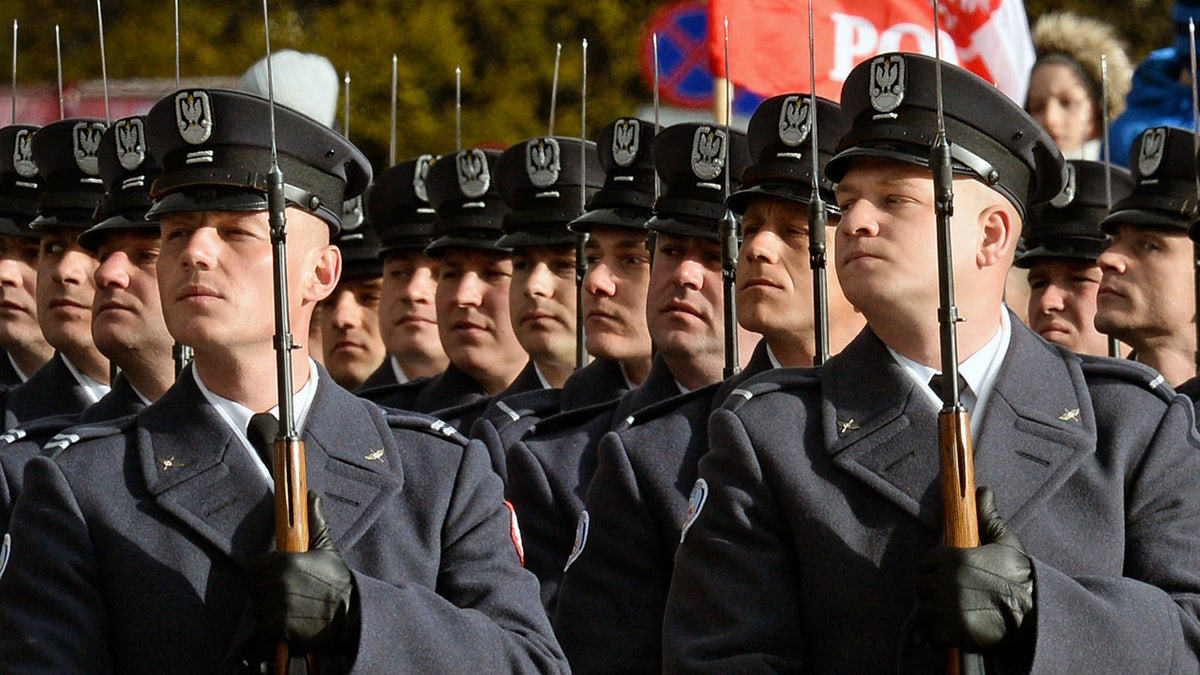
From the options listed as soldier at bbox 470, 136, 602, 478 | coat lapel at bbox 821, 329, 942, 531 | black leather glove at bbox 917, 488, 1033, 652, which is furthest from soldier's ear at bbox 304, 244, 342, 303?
soldier at bbox 470, 136, 602, 478

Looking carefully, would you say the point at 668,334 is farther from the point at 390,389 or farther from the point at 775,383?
the point at 390,389

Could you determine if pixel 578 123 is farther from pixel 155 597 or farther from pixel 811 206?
pixel 155 597

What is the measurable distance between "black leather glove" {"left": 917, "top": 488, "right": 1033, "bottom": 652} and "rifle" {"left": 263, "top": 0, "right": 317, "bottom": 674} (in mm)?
1443

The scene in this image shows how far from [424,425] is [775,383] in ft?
3.15

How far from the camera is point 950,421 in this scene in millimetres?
5977

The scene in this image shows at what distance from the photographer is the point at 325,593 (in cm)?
595

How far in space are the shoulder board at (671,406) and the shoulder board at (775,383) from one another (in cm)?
119

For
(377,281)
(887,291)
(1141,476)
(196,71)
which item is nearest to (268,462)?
(887,291)

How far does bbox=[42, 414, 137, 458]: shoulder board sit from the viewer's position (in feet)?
20.9

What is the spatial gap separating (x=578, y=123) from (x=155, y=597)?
1939cm

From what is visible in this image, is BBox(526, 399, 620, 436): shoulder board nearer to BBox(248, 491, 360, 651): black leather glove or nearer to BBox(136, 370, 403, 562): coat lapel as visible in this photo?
BBox(136, 370, 403, 562): coat lapel

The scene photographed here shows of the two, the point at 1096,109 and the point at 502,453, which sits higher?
the point at 1096,109

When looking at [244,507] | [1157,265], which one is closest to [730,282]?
[1157,265]

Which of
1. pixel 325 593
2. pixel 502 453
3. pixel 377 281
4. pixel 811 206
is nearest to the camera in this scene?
pixel 325 593
